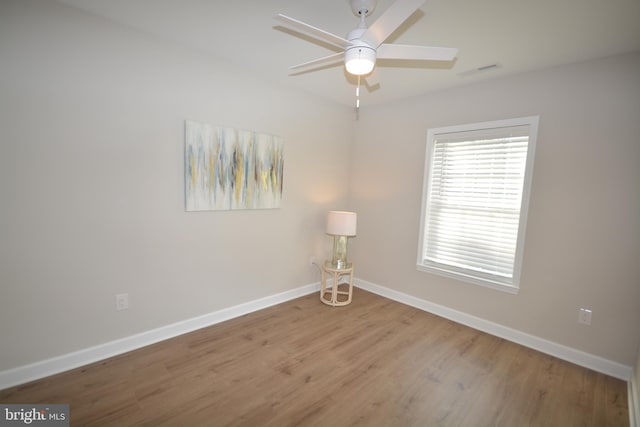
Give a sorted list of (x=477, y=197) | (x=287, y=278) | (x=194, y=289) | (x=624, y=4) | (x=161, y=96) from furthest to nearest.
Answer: (x=287, y=278) → (x=477, y=197) → (x=194, y=289) → (x=161, y=96) → (x=624, y=4)

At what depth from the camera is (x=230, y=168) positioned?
279 cm

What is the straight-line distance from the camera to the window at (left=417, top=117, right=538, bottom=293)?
106 inches

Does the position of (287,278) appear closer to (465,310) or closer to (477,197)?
(465,310)

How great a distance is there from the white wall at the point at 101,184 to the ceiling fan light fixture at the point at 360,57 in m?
1.57

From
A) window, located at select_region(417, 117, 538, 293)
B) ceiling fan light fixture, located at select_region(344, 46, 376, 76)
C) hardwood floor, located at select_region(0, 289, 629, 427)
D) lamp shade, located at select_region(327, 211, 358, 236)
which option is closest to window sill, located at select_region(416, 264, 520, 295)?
window, located at select_region(417, 117, 538, 293)

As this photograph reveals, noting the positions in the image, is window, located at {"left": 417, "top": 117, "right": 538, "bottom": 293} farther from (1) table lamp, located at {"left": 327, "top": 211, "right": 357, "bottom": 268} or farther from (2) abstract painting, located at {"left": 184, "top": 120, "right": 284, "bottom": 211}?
(2) abstract painting, located at {"left": 184, "top": 120, "right": 284, "bottom": 211}

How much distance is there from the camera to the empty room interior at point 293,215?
183 centimetres

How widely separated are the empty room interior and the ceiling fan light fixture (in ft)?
0.07

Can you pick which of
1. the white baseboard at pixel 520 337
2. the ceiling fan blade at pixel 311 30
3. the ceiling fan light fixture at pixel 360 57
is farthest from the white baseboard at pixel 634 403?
the ceiling fan blade at pixel 311 30

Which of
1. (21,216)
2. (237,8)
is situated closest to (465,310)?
(237,8)

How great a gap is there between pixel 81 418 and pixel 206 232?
149 cm

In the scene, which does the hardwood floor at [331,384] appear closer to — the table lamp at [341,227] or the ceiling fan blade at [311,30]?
the table lamp at [341,227]

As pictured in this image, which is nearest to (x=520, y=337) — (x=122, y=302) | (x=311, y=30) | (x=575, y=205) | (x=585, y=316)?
(x=585, y=316)

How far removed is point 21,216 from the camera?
6.10ft
